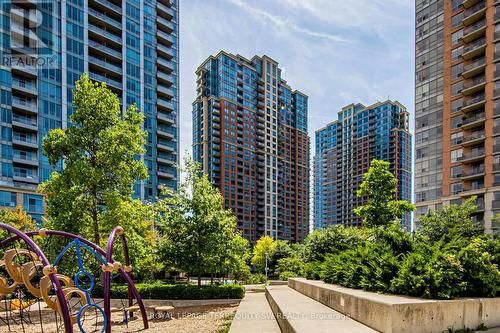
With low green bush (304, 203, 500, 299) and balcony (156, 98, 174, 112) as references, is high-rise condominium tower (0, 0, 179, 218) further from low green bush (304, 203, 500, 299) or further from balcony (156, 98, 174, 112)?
low green bush (304, 203, 500, 299)

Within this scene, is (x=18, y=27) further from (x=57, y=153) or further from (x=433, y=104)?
(x=433, y=104)

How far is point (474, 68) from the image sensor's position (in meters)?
39.5

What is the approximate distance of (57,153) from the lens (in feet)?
57.3

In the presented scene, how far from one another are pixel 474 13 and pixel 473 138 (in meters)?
17.1

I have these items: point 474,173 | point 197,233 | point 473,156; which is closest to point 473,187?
point 474,173

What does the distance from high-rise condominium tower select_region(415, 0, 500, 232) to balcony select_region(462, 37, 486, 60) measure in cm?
11

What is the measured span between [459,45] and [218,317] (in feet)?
162

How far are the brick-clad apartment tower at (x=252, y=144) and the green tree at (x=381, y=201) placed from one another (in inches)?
2894

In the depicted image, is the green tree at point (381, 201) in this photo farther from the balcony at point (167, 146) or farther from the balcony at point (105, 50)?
the balcony at point (105, 50)

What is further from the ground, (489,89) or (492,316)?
(489,89)

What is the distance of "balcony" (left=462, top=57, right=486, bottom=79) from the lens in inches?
1543

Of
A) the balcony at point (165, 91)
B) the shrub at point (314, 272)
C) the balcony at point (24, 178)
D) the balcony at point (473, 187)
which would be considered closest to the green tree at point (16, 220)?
the balcony at point (24, 178)

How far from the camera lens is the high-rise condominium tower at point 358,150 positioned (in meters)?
119

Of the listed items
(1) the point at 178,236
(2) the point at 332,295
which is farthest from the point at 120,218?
(2) the point at 332,295
